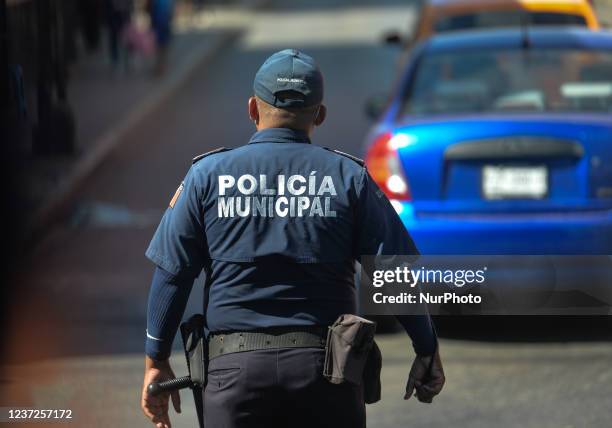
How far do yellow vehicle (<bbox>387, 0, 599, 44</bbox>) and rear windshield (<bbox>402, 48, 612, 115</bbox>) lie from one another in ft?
12.6

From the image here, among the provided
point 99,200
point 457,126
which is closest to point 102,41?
point 99,200

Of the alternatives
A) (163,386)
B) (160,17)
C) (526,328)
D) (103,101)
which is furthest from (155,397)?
(160,17)

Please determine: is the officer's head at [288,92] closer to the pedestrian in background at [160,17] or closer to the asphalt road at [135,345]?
the asphalt road at [135,345]

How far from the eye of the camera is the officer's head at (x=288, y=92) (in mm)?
3715

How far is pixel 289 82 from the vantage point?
3711mm

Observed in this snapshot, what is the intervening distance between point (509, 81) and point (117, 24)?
13420 mm

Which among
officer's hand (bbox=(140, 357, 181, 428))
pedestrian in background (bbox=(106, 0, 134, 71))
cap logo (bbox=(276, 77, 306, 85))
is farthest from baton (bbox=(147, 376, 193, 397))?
pedestrian in background (bbox=(106, 0, 134, 71))

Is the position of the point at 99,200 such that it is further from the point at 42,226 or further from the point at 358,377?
the point at 358,377

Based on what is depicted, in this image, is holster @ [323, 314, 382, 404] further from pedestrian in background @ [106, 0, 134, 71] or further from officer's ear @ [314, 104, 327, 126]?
pedestrian in background @ [106, 0, 134, 71]

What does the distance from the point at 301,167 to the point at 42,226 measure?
757 centimetres

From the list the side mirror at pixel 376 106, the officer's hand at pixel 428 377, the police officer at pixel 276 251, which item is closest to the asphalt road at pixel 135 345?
the police officer at pixel 276 251

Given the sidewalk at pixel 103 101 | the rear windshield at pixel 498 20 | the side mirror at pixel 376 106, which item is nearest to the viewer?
the side mirror at pixel 376 106

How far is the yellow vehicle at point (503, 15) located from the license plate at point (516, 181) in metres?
5.25

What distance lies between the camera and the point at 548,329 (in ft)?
24.2
